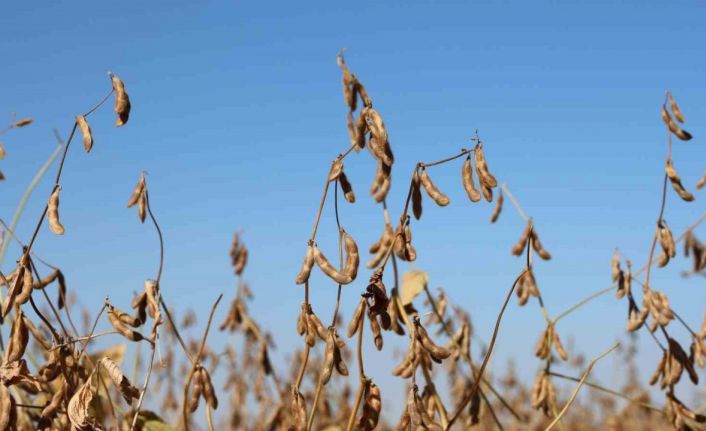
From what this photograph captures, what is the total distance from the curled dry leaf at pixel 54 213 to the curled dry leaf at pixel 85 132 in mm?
105

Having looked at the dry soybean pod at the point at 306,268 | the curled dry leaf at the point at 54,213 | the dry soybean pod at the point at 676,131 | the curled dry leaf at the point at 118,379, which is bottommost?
the curled dry leaf at the point at 118,379

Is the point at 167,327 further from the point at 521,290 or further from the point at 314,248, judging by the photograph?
the point at 314,248

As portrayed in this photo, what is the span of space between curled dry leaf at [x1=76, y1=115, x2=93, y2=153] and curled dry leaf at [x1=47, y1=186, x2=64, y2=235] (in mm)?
105

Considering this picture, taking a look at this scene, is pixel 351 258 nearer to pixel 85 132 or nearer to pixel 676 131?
pixel 85 132

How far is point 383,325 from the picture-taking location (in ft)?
5.20

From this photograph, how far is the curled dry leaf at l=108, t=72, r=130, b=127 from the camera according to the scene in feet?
5.79

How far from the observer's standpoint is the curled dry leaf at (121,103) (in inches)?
69.5

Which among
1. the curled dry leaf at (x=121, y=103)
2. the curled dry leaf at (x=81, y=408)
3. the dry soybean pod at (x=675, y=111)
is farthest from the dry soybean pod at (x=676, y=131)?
the curled dry leaf at (x=81, y=408)

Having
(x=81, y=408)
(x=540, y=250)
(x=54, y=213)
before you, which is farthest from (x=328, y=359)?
(x=540, y=250)

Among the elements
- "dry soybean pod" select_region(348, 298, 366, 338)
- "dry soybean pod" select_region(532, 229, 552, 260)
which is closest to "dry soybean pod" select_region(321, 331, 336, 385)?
"dry soybean pod" select_region(348, 298, 366, 338)

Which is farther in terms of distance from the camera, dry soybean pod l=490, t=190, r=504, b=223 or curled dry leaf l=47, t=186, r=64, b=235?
dry soybean pod l=490, t=190, r=504, b=223

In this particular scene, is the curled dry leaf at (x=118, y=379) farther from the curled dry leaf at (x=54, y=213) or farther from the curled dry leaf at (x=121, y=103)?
the curled dry leaf at (x=121, y=103)

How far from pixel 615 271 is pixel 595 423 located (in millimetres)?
5304

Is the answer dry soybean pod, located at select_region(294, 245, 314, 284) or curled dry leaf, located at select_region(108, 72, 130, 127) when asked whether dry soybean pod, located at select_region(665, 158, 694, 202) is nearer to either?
dry soybean pod, located at select_region(294, 245, 314, 284)
